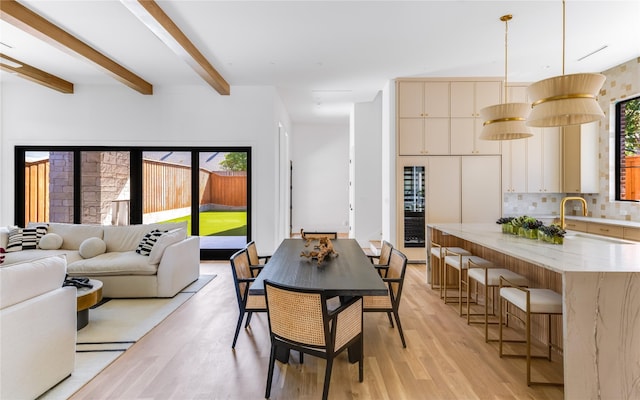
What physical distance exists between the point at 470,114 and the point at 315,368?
16.0 feet

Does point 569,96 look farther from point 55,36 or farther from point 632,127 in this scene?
point 55,36

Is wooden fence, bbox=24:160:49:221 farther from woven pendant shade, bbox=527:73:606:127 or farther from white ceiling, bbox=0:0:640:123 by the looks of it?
woven pendant shade, bbox=527:73:606:127

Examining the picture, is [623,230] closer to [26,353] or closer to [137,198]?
[26,353]

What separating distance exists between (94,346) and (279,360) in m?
1.58

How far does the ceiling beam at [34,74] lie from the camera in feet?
15.0

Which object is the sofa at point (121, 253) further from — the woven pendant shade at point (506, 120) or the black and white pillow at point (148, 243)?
the woven pendant shade at point (506, 120)

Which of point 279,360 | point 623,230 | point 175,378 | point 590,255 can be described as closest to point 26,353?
point 175,378

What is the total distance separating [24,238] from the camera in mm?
4305

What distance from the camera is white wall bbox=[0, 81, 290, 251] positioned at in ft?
18.9

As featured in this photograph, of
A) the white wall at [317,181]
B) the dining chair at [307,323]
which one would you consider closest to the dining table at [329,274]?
the dining chair at [307,323]

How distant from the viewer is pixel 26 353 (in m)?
1.79

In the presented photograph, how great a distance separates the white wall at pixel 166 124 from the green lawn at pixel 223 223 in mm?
331

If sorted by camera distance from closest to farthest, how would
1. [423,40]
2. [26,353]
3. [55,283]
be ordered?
[26,353], [55,283], [423,40]

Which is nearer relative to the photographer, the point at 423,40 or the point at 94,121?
the point at 423,40
